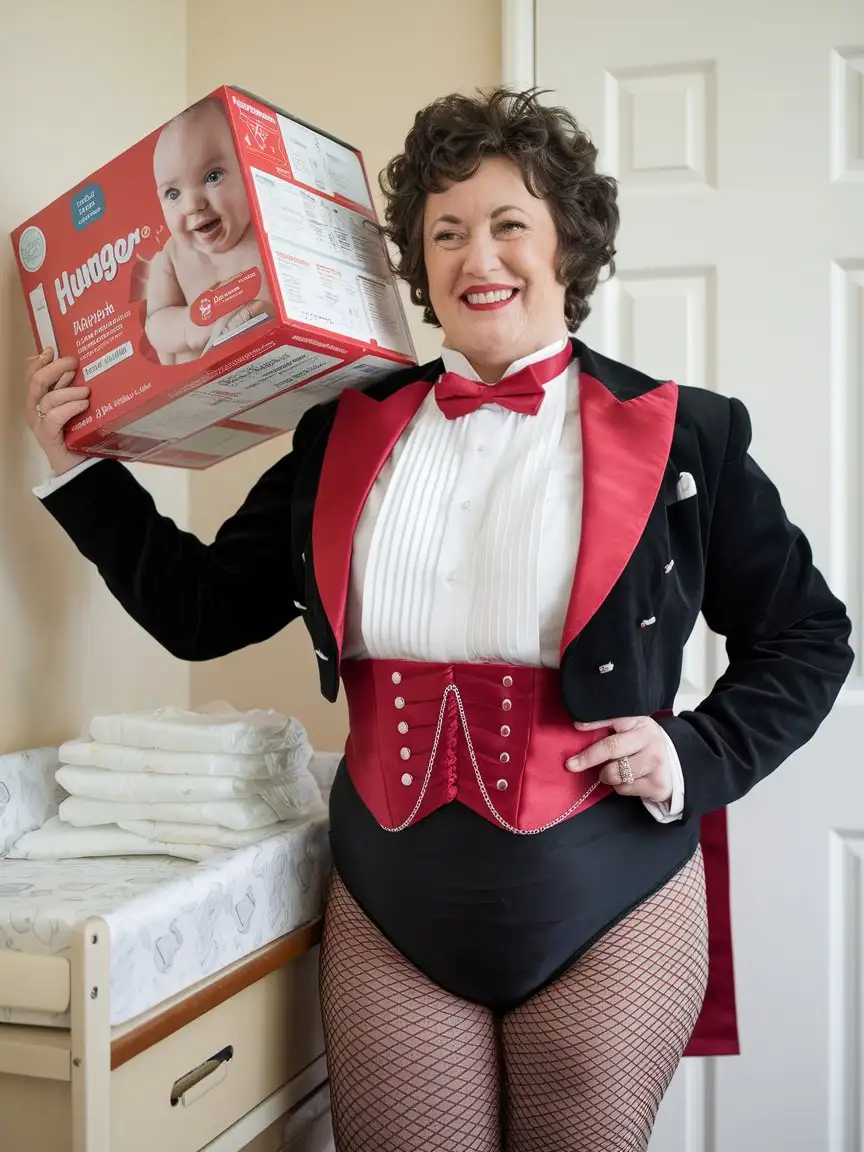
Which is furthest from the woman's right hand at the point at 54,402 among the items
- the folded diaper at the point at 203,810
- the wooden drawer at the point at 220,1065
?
the wooden drawer at the point at 220,1065

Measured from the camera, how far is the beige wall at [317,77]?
6.59ft

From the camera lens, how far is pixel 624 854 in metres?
1.22

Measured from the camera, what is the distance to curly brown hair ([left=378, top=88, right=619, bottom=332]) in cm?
132

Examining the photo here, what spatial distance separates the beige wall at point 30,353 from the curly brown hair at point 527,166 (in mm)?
582

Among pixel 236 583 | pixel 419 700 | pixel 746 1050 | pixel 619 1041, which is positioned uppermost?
pixel 236 583

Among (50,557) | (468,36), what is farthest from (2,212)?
(468,36)

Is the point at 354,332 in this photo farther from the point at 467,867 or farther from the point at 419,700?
the point at 467,867

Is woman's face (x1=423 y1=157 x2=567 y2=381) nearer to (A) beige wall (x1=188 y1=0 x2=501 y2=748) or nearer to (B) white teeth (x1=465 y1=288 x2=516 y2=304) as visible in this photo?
(B) white teeth (x1=465 y1=288 x2=516 y2=304)

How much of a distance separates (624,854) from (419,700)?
270 millimetres

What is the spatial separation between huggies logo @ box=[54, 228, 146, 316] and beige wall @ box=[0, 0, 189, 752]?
0.60 feet

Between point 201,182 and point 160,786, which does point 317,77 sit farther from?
point 160,786

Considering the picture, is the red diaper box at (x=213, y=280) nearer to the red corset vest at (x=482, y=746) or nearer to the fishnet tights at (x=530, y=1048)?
the red corset vest at (x=482, y=746)

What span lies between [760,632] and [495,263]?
520 millimetres

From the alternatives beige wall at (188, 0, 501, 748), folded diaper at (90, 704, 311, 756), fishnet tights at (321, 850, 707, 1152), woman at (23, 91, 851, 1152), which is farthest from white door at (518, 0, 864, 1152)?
folded diaper at (90, 704, 311, 756)
